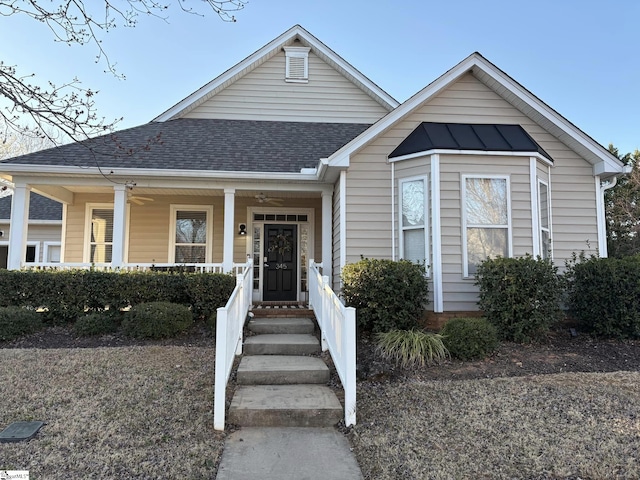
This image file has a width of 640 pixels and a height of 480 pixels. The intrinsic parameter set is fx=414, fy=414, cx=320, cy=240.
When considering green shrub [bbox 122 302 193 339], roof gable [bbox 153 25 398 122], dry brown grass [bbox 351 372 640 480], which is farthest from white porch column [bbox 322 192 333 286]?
dry brown grass [bbox 351 372 640 480]

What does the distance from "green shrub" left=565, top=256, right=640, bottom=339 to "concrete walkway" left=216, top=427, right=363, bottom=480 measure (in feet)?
16.2

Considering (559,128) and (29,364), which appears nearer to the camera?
(29,364)

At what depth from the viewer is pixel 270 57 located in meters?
11.3

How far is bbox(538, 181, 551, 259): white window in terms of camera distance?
295 inches

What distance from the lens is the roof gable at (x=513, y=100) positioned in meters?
7.52

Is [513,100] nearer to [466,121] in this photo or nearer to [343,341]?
[466,121]

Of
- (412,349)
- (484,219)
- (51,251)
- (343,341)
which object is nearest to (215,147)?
(484,219)

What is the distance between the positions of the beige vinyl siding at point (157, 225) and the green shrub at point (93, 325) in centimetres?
318

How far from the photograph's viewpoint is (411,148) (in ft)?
24.6

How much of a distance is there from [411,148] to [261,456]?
5.79 m

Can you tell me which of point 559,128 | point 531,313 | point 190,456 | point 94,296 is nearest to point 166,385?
point 190,456

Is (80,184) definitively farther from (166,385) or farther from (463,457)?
(463,457)

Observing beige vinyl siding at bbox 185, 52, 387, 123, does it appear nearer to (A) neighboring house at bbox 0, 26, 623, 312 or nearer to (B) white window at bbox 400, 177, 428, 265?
(A) neighboring house at bbox 0, 26, 623, 312

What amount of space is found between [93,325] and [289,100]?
742cm
